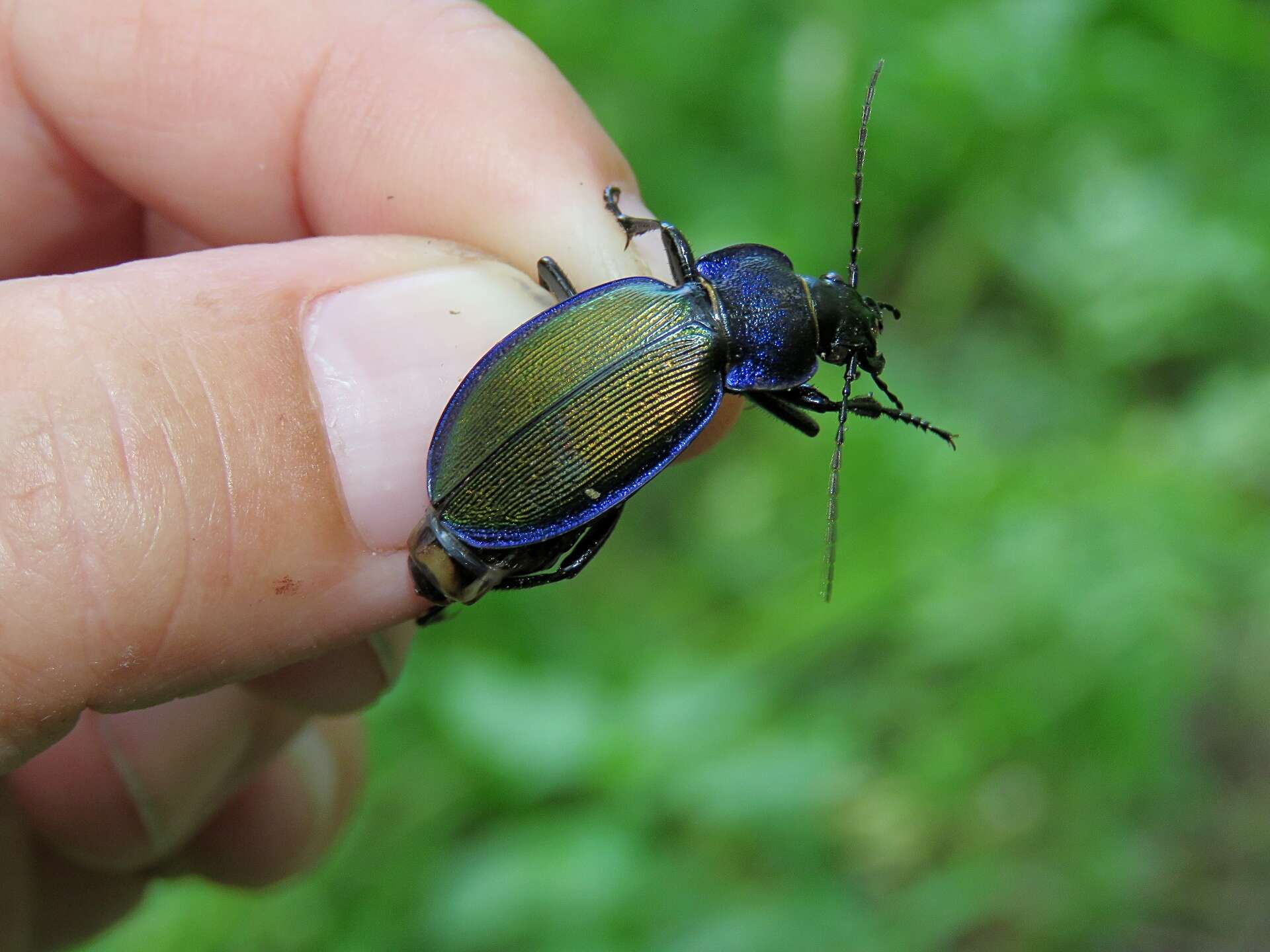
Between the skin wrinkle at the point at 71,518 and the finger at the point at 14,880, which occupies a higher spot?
the skin wrinkle at the point at 71,518

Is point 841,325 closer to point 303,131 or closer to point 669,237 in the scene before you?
point 669,237

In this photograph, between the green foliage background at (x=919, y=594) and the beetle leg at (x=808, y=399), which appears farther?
the green foliage background at (x=919, y=594)

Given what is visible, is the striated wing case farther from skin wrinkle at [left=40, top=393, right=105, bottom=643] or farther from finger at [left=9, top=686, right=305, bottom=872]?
finger at [left=9, top=686, right=305, bottom=872]

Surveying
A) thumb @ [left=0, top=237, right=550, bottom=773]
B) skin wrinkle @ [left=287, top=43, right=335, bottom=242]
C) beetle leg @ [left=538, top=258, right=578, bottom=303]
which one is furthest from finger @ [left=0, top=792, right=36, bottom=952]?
beetle leg @ [left=538, top=258, right=578, bottom=303]

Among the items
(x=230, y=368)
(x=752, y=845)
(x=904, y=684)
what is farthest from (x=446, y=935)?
(x=230, y=368)

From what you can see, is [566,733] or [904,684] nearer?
[566,733]

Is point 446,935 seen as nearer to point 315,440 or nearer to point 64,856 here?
point 64,856

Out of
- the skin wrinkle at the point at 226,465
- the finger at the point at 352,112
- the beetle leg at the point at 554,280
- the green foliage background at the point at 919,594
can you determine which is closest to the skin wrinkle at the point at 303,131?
the finger at the point at 352,112

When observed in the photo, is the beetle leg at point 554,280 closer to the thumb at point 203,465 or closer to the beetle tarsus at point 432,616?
the thumb at point 203,465
